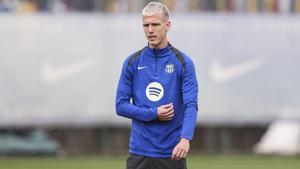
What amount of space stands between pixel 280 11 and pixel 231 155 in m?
3.30

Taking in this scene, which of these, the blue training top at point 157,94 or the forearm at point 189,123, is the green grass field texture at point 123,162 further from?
the forearm at point 189,123

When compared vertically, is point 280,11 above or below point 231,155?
above

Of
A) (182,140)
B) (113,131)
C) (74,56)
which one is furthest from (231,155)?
(182,140)

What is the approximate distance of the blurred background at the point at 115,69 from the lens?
20562 millimetres

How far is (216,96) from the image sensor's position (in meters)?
21.2

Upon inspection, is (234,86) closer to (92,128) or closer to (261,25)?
(261,25)

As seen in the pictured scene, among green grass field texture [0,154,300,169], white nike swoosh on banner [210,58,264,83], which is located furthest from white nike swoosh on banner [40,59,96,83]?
white nike swoosh on banner [210,58,264,83]

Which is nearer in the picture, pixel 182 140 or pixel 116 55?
pixel 182 140

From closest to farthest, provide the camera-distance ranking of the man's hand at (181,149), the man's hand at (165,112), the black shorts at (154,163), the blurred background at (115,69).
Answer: the man's hand at (181,149), the man's hand at (165,112), the black shorts at (154,163), the blurred background at (115,69)

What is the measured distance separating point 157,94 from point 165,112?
177 mm

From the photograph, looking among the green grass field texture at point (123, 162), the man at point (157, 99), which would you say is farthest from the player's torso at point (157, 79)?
the green grass field texture at point (123, 162)

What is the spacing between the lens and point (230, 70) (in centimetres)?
2122

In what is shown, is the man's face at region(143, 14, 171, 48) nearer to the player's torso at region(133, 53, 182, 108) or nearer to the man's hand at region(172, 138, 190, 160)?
the player's torso at region(133, 53, 182, 108)

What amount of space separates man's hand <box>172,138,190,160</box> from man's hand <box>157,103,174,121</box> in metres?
0.23
